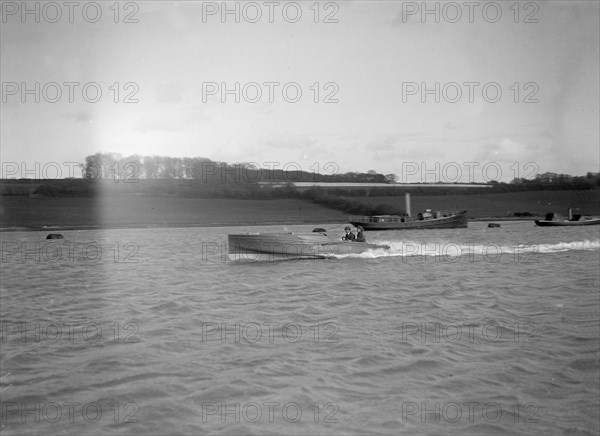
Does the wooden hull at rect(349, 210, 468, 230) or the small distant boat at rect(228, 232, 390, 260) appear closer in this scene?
the small distant boat at rect(228, 232, 390, 260)

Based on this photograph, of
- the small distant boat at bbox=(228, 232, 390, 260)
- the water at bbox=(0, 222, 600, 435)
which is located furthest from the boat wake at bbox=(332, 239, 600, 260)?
the water at bbox=(0, 222, 600, 435)

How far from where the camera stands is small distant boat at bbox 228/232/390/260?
28.5 meters

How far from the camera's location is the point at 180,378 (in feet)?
26.1

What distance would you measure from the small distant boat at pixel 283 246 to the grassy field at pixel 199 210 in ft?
175

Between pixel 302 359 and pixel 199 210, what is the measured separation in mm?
84395

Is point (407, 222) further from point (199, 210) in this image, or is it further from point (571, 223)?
point (199, 210)

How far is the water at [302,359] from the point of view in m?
6.57

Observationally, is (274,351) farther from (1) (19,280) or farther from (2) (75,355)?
(1) (19,280)

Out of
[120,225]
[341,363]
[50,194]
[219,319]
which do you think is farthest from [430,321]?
[50,194]

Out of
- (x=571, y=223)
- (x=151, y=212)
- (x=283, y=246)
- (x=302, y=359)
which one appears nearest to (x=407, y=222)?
(x=571, y=223)

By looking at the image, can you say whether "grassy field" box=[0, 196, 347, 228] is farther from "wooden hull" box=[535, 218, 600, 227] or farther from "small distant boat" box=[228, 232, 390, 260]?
"small distant boat" box=[228, 232, 390, 260]

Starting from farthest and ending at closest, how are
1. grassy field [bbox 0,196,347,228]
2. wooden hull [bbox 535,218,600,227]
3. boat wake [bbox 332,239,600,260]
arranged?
grassy field [bbox 0,196,347,228], wooden hull [bbox 535,218,600,227], boat wake [bbox 332,239,600,260]

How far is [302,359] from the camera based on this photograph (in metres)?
8.88

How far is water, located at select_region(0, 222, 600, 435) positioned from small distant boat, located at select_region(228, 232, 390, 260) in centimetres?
1002
